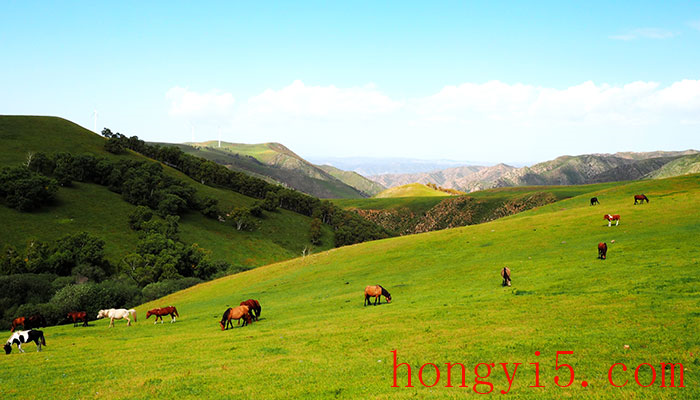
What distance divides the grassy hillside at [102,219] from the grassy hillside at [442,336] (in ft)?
292

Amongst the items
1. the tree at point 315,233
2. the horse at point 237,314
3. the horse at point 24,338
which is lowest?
the tree at point 315,233

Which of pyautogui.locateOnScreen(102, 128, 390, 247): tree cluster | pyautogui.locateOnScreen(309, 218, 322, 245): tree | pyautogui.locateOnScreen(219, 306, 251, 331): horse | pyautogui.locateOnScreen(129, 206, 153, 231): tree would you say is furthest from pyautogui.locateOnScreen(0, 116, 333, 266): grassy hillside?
pyautogui.locateOnScreen(219, 306, 251, 331): horse

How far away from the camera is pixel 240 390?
1402cm

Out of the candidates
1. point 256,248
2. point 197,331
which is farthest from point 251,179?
point 197,331

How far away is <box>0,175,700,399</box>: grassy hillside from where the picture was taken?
13.4 m

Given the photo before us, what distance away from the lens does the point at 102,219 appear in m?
117

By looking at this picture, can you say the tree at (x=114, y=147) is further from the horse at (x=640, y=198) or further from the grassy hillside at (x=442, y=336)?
the horse at (x=640, y=198)

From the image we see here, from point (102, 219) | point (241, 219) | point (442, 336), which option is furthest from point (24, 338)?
point (241, 219)

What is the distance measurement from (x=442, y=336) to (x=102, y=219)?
5007 inches

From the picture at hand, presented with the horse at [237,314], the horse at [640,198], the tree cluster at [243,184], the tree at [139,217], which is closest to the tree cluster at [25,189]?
the tree at [139,217]

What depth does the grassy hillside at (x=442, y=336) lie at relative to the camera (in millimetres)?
13391

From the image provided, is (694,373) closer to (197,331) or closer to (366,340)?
(366,340)

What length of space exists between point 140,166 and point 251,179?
56.0 metres

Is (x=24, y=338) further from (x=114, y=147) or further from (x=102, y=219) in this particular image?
(x=114, y=147)
